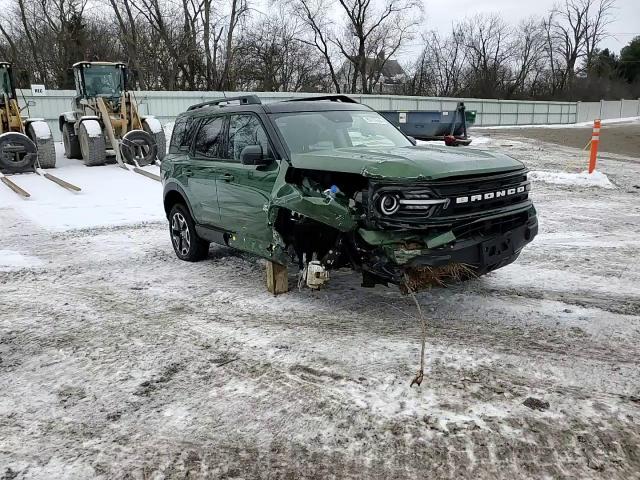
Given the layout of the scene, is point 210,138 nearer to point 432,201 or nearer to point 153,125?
point 432,201

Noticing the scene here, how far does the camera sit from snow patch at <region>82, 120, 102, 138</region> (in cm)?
1617

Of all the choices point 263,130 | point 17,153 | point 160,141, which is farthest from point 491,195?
point 17,153

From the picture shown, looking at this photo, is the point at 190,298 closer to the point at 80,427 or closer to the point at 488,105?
the point at 80,427

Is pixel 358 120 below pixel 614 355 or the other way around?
→ the other way around

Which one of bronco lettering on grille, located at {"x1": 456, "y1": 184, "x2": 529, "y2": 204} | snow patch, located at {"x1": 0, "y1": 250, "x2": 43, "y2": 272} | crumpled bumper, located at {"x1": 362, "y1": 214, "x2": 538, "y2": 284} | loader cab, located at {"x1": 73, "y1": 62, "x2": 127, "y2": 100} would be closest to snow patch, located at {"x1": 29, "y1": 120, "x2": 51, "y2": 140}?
loader cab, located at {"x1": 73, "y1": 62, "x2": 127, "y2": 100}

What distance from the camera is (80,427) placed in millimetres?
3191

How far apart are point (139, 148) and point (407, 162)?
14143mm

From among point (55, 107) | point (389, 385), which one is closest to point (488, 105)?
point (55, 107)

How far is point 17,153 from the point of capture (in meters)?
15.2

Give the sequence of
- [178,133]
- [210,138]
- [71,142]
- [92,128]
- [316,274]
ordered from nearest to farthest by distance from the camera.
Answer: [316,274], [210,138], [178,133], [92,128], [71,142]

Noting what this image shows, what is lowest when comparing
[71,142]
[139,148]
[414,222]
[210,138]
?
[139,148]

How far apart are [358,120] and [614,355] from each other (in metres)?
3.34

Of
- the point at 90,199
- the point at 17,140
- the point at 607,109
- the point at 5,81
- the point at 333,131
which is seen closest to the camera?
the point at 333,131

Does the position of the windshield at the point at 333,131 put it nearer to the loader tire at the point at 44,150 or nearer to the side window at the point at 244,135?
A: the side window at the point at 244,135
